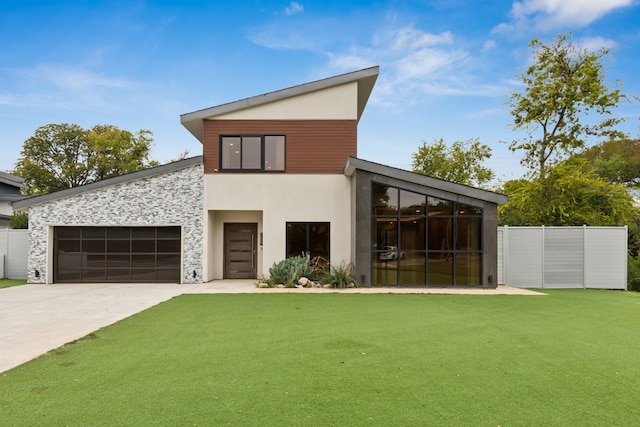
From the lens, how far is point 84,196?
13.1 metres

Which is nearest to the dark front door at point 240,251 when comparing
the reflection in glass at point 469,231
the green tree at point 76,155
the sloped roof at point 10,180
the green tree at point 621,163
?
the reflection in glass at point 469,231

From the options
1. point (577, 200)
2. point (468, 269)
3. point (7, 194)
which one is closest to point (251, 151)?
point (468, 269)

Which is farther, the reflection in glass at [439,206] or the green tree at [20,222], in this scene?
the green tree at [20,222]

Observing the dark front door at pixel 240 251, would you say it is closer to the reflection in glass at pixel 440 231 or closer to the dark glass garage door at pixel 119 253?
the dark glass garage door at pixel 119 253

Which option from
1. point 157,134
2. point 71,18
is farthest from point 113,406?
point 157,134

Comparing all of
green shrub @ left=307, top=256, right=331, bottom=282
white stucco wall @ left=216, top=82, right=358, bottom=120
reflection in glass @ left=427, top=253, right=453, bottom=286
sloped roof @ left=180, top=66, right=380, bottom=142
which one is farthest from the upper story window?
reflection in glass @ left=427, top=253, right=453, bottom=286

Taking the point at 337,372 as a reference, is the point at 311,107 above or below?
above

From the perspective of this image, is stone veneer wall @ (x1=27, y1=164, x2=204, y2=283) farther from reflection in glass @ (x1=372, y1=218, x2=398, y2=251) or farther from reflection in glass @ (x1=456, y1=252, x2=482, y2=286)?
reflection in glass @ (x1=456, y1=252, x2=482, y2=286)

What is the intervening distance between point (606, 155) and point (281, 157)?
3674 centimetres

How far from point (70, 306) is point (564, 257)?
15.1m

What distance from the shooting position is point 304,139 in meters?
13.4

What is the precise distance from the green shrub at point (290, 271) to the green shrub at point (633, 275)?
11.3 m

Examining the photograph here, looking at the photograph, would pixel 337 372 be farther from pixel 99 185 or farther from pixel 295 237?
pixel 99 185

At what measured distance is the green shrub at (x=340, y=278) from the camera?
11734 millimetres
